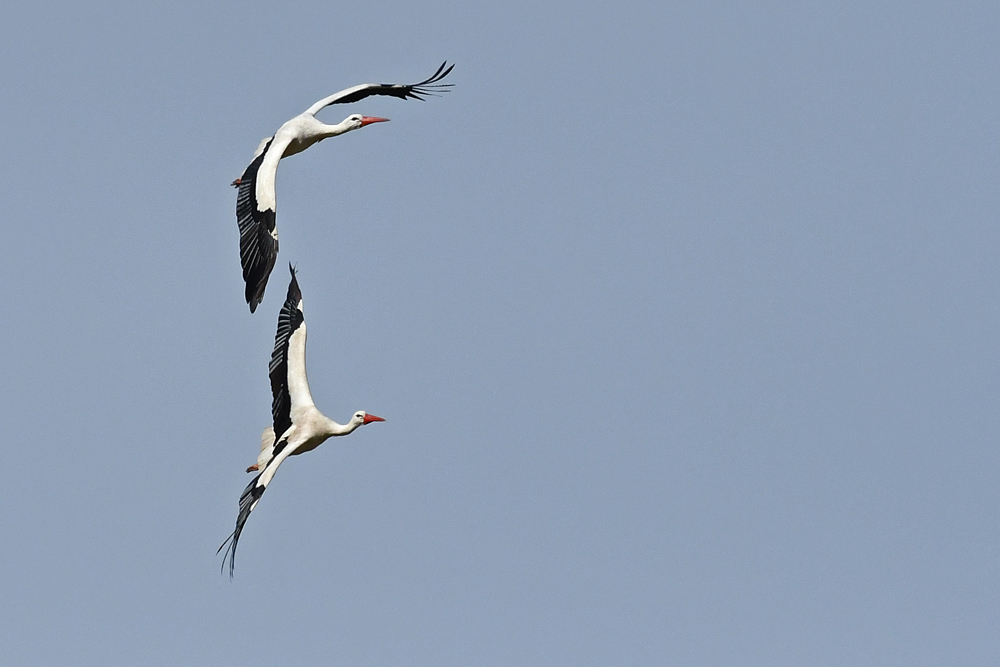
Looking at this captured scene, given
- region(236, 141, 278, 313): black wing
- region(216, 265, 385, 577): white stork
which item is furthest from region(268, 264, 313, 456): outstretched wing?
region(236, 141, 278, 313): black wing

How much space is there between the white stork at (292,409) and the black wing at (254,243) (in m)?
3.32

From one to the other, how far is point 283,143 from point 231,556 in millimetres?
5400

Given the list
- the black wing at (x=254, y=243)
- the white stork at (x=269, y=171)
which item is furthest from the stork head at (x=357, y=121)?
the black wing at (x=254, y=243)

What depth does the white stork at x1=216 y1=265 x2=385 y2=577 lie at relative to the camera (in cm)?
2680

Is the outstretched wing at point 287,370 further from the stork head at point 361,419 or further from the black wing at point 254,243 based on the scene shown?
the black wing at point 254,243

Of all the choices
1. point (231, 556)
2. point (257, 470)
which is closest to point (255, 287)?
point (231, 556)

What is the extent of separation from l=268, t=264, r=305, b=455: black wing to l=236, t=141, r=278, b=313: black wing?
3.54 m

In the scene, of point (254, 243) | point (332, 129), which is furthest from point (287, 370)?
point (254, 243)

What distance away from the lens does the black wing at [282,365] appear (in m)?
27.2

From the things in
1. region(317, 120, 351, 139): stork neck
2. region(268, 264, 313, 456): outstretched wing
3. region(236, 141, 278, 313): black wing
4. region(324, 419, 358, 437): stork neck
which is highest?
region(317, 120, 351, 139): stork neck

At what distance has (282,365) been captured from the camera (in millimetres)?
27562

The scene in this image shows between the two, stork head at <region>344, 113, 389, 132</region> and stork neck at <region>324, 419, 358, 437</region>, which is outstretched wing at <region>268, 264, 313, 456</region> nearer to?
stork neck at <region>324, 419, 358, 437</region>

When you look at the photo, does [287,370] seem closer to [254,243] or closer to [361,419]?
[361,419]

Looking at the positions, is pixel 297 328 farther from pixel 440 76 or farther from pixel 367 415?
pixel 440 76
